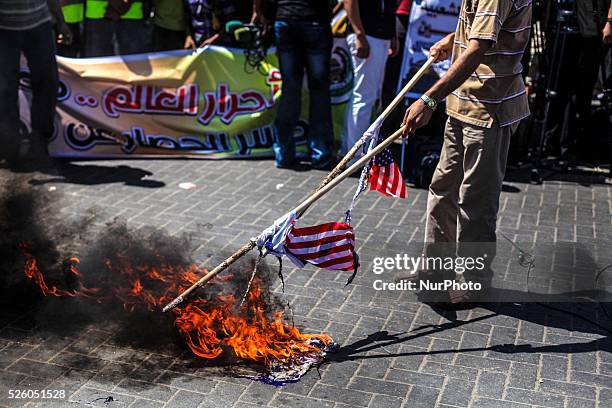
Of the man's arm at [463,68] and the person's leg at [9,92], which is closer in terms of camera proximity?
the man's arm at [463,68]

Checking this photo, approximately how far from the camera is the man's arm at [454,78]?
5070mm

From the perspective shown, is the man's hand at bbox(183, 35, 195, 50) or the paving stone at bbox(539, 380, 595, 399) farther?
the man's hand at bbox(183, 35, 195, 50)

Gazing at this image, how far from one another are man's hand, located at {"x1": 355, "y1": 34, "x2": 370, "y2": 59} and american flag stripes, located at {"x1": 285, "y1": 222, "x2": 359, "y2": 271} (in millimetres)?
4117

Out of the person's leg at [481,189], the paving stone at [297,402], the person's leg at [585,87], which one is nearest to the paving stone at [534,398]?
the paving stone at [297,402]

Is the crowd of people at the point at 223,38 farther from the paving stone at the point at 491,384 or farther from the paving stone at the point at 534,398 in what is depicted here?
the paving stone at the point at 534,398

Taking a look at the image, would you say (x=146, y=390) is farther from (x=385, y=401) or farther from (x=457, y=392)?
(x=457, y=392)

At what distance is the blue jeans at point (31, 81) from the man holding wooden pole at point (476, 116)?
4662 millimetres

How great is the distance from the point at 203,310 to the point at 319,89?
424 cm

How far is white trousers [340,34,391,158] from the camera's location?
9.02 metres

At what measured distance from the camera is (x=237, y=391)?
464 centimetres

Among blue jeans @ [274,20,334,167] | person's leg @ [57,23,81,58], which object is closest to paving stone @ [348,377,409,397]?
blue jeans @ [274,20,334,167]

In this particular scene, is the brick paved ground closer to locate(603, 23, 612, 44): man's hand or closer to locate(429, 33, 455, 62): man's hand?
locate(429, 33, 455, 62): man's hand

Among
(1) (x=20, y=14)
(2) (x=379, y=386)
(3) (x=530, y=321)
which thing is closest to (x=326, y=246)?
(2) (x=379, y=386)

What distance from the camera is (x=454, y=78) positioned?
16.8ft
